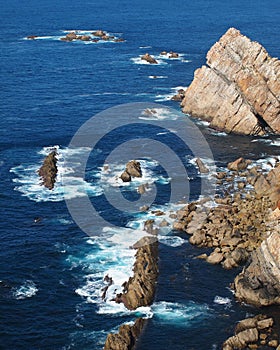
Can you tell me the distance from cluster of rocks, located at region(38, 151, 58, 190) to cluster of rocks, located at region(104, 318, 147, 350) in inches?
1977

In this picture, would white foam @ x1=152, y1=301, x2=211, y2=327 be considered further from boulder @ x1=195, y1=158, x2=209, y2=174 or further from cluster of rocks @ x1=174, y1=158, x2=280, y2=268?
boulder @ x1=195, y1=158, x2=209, y2=174

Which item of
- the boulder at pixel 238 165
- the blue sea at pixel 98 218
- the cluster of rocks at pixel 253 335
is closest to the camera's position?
the cluster of rocks at pixel 253 335

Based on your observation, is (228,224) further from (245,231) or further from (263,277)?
(263,277)

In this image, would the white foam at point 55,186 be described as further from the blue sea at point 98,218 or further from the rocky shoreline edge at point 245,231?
the rocky shoreline edge at point 245,231

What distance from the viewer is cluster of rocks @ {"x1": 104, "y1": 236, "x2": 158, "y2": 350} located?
8312cm

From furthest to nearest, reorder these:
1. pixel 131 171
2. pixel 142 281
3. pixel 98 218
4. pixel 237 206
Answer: pixel 131 171, pixel 237 206, pixel 98 218, pixel 142 281

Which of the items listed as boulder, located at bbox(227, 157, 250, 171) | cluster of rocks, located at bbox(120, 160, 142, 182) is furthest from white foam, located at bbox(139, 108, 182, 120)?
cluster of rocks, located at bbox(120, 160, 142, 182)

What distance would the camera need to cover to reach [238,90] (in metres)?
163

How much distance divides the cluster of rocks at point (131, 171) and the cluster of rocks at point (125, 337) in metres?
49.9

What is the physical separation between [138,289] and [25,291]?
17.5 metres

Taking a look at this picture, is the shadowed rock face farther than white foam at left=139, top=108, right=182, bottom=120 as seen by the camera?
No

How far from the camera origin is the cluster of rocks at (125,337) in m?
82.2

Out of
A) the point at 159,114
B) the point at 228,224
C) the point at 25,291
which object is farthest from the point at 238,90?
the point at 25,291

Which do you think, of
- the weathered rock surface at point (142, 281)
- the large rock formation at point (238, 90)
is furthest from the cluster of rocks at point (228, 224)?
the large rock formation at point (238, 90)
